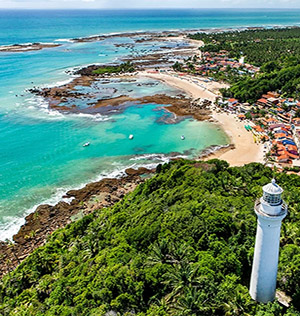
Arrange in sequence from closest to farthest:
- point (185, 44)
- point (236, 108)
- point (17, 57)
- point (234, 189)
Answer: point (234, 189) → point (236, 108) → point (17, 57) → point (185, 44)

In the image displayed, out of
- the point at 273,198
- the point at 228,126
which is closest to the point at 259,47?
the point at 228,126

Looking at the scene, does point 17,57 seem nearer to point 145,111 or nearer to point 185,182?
point 145,111

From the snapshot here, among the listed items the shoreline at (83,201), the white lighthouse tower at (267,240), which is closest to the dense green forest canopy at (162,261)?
the white lighthouse tower at (267,240)

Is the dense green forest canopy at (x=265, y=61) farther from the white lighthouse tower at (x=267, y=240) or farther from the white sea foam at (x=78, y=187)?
the white lighthouse tower at (x=267, y=240)

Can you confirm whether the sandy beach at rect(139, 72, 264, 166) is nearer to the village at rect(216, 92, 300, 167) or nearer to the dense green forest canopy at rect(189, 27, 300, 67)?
the village at rect(216, 92, 300, 167)

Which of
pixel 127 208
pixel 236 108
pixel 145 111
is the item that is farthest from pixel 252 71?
pixel 127 208
